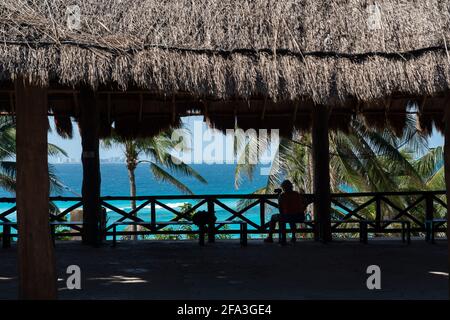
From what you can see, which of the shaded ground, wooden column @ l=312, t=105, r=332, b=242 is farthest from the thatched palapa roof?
wooden column @ l=312, t=105, r=332, b=242

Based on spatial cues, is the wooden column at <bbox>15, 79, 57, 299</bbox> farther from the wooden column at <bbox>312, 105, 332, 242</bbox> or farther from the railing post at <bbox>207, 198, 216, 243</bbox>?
the wooden column at <bbox>312, 105, 332, 242</bbox>

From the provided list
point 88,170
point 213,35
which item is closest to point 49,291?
point 213,35

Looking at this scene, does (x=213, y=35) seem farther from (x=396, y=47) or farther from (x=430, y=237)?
(x=430, y=237)

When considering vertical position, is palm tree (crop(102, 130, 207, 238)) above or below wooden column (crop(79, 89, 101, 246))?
above

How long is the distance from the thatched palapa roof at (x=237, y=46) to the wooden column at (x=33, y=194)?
0.86 feet

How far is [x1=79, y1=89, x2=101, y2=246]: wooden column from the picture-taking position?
37.2 ft

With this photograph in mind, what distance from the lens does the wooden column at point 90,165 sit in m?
11.3

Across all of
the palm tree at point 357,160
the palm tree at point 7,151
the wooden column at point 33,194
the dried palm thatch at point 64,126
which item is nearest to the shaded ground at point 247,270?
the wooden column at point 33,194

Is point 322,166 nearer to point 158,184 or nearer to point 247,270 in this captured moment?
point 247,270

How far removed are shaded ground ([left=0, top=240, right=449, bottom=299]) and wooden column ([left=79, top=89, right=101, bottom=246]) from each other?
0.38 meters

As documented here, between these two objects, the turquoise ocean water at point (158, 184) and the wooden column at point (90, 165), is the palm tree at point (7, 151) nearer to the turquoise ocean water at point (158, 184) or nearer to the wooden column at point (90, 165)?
the wooden column at point (90, 165)

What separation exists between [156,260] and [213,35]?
4289 mm

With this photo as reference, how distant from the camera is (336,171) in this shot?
2091 centimetres

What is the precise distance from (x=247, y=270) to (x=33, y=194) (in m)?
3.67
